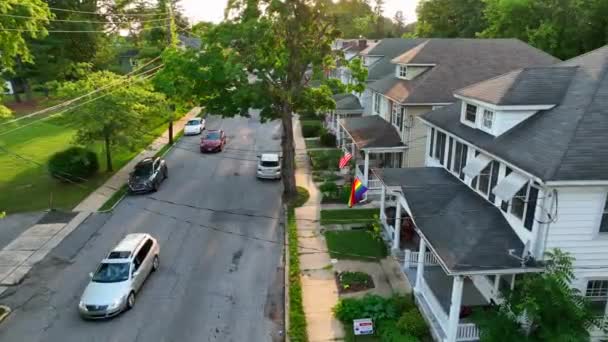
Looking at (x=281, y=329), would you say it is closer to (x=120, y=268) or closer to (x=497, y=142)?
(x=120, y=268)

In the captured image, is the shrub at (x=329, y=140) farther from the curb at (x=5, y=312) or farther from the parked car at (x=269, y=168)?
the curb at (x=5, y=312)

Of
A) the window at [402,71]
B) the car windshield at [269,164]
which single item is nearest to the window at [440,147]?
the window at [402,71]

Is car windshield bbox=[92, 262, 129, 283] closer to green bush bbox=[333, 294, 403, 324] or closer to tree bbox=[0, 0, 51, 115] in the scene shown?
tree bbox=[0, 0, 51, 115]

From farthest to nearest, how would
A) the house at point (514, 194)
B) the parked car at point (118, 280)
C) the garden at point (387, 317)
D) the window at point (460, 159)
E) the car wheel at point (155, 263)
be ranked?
the car wheel at point (155, 263)
the window at point (460, 159)
the parked car at point (118, 280)
the garden at point (387, 317)
the house at point (514, 194)

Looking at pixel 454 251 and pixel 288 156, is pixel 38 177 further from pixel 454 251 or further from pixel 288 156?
pixel 454 251

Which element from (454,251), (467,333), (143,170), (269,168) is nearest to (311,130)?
(269,168)

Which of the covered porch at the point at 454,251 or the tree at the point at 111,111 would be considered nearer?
the covered porch at the point at 454,251

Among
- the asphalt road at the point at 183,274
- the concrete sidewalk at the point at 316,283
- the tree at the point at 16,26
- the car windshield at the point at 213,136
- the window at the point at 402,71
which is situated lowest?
the asphalt road at the point at 183,274

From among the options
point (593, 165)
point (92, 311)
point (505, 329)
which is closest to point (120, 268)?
point (92, 311)
